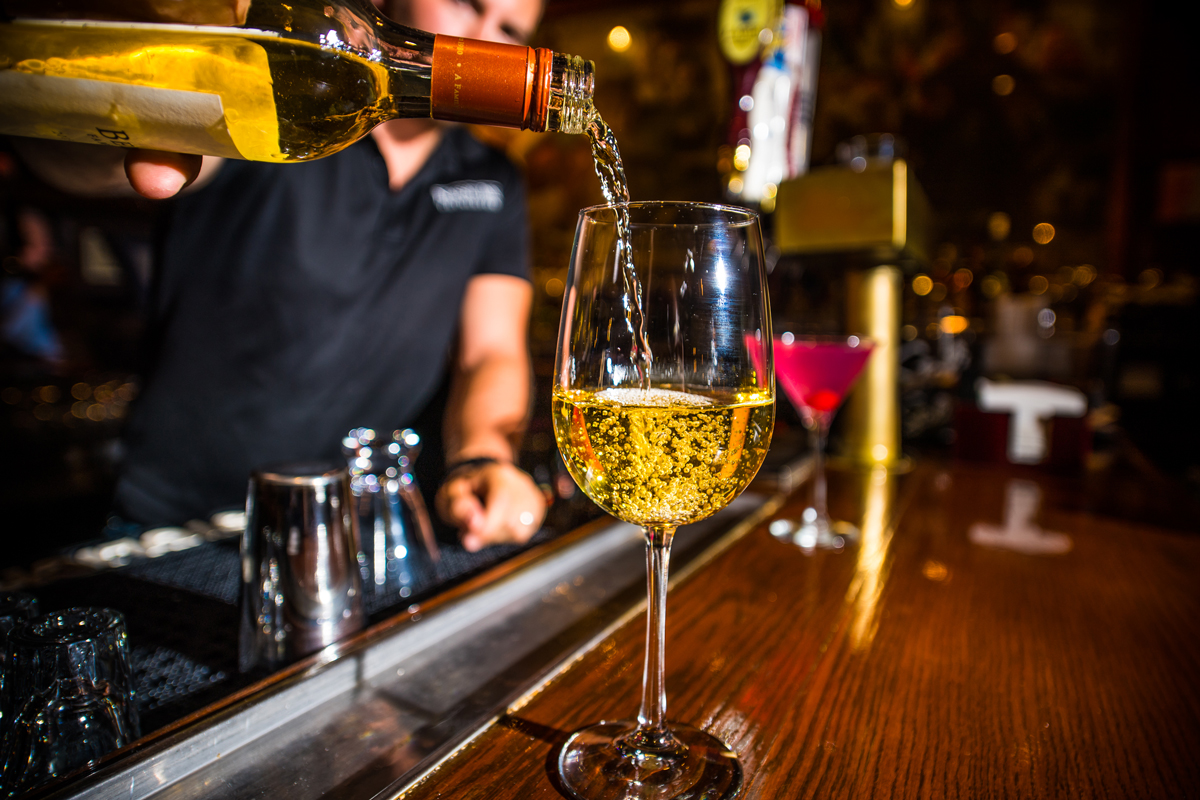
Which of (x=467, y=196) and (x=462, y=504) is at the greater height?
(x=467, y=196)

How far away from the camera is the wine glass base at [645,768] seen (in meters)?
0.43

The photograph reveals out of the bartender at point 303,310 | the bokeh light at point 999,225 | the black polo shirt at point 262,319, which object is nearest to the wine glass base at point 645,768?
the bartender at point 303,310

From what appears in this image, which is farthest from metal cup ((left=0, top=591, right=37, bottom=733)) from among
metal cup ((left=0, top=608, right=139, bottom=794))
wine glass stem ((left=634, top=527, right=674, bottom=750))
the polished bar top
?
wine glass stem ((left=634, top=527, right=674, bottom=750))

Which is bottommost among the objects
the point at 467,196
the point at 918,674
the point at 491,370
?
the point at 918,674

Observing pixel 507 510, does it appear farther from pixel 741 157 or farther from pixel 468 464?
pixel 741 157

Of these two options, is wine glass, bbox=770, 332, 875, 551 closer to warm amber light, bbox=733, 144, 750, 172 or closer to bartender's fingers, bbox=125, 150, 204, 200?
warm amber light, bbox=733, 144, 750, 172

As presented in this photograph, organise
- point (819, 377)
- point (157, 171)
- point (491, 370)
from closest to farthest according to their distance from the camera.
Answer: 1. point (157, 171)
2. point (819, 377)
3. point (491, 370)

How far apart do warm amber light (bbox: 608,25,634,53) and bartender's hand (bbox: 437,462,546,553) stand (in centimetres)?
507

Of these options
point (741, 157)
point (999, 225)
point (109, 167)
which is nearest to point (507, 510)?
point (109, 167)

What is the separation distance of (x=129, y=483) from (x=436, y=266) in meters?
0.81

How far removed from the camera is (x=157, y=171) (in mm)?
534

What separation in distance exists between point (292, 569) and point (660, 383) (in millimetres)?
368

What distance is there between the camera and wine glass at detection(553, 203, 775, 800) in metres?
0.47

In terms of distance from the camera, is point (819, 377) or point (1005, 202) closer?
point (819, 377)
